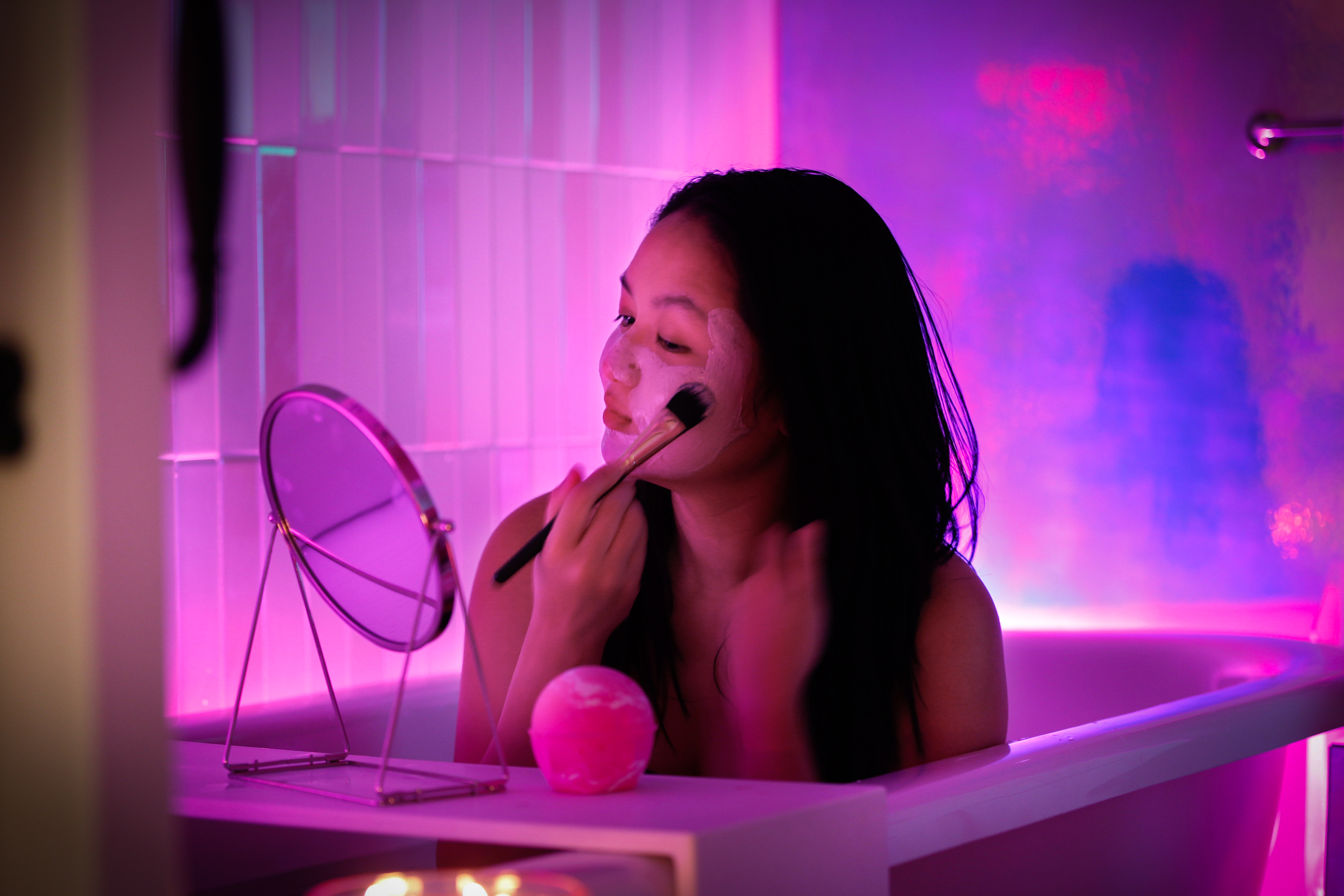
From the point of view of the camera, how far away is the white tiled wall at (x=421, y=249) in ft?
5.08

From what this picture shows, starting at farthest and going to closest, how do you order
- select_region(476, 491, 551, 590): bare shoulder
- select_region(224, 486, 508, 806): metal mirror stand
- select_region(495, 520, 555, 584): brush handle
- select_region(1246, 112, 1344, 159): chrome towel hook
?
select_region(1246, 112, 1344, 159): chrome towel hook < select_region(476, 491, 551, 590): bare shoulder < select_region(495, 520, 555, 584): brush handle < select_region(224, 486, 508, 806): metal mirror stand

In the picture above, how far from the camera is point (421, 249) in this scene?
5.61ft

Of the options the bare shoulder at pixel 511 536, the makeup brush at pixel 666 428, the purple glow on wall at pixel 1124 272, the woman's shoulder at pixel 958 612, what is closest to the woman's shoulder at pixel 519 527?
the bare shoulder at pixel 511 536

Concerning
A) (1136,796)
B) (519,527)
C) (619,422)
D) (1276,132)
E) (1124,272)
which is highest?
(1276,132)

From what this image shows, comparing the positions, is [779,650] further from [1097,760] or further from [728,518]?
[1097,760]

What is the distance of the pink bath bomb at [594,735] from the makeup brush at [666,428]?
260 millimetres

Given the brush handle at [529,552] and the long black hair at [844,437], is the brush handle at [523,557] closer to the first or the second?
the brush handle at [529,552]

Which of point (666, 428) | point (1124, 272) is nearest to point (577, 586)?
point (666, 428)

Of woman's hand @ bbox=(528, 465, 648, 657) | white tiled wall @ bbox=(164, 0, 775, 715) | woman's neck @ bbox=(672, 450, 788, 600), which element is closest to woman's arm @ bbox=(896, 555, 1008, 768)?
woman's neck @ bbox=(672, 450, 788, 600)

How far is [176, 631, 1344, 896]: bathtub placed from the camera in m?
0.79

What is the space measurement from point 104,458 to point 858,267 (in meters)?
0.84

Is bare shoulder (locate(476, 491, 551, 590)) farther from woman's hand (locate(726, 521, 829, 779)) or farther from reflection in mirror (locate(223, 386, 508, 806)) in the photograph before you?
reflection in mirror (locate(223, 386, 508, 806))

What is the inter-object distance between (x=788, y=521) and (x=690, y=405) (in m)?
0.23

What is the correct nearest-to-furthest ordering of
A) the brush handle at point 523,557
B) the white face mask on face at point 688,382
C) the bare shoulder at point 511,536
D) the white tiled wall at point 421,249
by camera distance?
the brush handle at point 523,557, the white face mask on face at point 688,382, the bare shoulder at point 511,536, the white tiled wall at point 421,249
